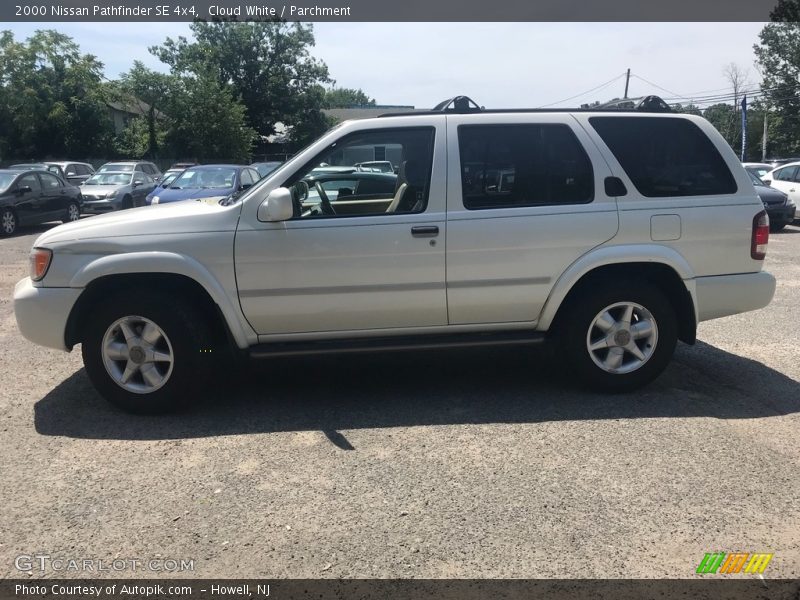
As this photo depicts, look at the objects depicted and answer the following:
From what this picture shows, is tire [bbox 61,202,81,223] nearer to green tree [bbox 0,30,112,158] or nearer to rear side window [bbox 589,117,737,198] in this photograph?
rear side window [bbox 589,117,737,198]

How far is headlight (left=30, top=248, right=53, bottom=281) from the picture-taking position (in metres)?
4.56

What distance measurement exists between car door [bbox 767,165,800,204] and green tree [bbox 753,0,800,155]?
49.2 metres

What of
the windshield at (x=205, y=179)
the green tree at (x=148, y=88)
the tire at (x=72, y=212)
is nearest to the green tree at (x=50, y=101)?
the green tree at (x=148, y=88)

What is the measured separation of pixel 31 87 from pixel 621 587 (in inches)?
1662

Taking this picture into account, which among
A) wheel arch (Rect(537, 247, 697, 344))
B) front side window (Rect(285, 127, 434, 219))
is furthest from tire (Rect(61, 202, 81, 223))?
wheel arch (Rect(537, 247, 697, 344))

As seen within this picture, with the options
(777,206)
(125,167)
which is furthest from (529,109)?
(125,167)

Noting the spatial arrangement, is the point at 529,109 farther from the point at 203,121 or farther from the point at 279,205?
the point at 203,121

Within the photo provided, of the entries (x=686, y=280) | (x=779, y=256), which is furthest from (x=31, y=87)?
(x=686, y=280)

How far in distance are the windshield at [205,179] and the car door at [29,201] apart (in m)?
4.23

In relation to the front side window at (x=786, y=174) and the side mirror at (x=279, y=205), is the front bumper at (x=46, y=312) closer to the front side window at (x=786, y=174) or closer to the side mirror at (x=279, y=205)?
the side mirror at (x=279, y=205)

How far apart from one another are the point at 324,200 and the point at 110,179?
18356mm

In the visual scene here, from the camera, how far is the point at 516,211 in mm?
4750

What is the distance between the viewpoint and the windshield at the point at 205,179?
555 inches

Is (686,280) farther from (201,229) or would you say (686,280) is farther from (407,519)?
(201,229)
